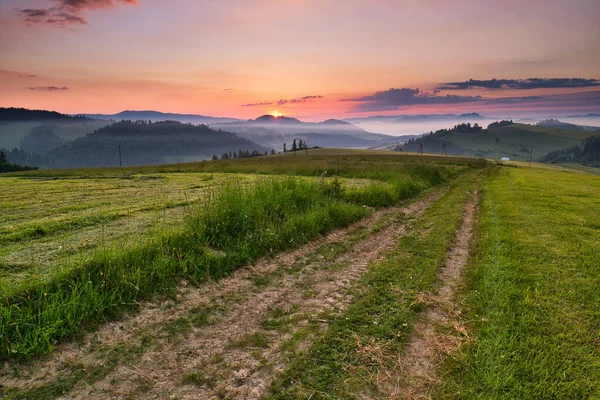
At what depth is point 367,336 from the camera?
4.69 meters

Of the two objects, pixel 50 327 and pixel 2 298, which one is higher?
pixel 2 298

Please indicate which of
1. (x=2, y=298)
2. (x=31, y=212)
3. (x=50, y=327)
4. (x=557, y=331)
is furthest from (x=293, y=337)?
(x=31, y=212)

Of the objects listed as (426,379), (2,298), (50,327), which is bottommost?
(426,379)

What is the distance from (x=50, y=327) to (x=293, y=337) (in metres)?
3.49

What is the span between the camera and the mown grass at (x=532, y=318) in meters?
3.72

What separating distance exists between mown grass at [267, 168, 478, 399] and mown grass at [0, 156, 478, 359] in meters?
2.93

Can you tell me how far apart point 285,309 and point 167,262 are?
2.65 m

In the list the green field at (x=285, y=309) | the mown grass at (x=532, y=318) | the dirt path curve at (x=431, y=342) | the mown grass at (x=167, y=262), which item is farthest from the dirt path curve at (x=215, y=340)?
the mown grass at (x=532, y=318)

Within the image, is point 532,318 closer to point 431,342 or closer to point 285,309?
point 431,342

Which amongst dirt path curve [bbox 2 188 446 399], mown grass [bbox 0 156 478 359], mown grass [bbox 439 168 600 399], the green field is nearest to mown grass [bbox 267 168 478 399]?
the green field

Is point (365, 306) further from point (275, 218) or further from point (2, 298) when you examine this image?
point (2, 298)

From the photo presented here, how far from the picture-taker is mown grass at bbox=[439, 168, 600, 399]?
372 cm

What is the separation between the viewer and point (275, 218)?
9727 millimetres

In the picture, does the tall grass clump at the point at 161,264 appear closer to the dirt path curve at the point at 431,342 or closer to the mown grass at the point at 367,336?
the mown grass at the point at 367,336
